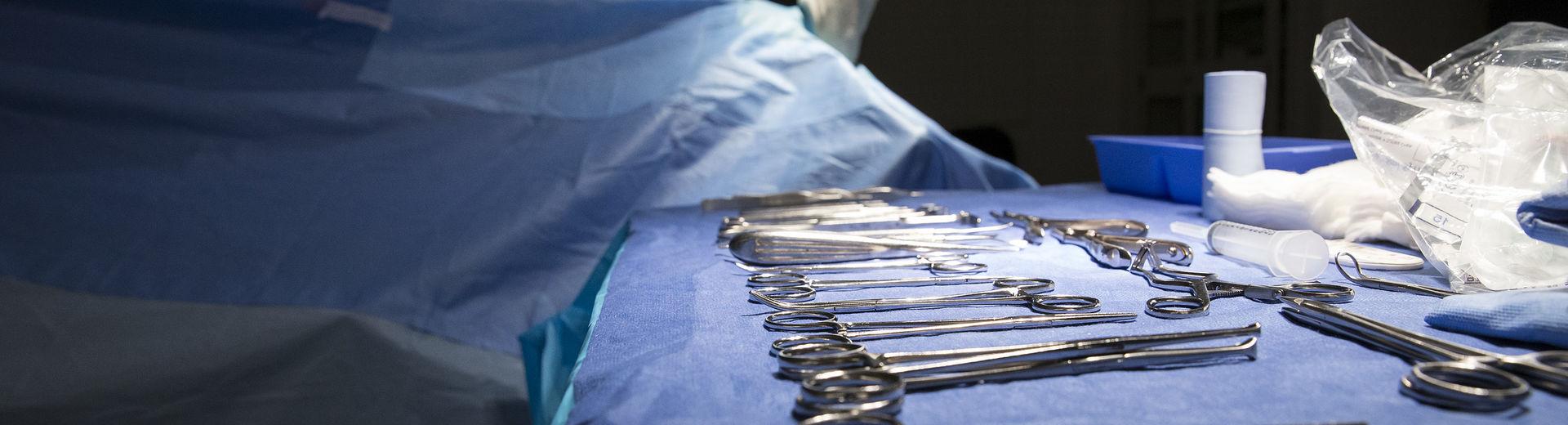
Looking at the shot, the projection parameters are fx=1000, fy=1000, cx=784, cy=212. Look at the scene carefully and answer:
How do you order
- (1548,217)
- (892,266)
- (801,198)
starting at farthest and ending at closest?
(801,198)
(892,266)
(1548,217)

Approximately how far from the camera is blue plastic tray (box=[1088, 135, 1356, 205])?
1.53 m

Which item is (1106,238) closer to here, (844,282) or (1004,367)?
(844,282)

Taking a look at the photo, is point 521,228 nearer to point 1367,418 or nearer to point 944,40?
point 1367,418

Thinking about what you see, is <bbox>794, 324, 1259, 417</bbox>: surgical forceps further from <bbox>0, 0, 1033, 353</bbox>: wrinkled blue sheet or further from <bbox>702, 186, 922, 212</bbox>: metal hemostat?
<bbox>0, 0, 1033, 353</bbox>: wrinkled blue sheet

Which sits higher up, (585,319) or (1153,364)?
(1153,364)

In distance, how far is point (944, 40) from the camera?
15.0 feet

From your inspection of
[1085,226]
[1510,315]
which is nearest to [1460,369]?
[1510,315]

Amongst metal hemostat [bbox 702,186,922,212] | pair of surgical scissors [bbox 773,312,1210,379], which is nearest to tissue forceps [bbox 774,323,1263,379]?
pair of surgical scissors [bbox 773,312,1210,379]

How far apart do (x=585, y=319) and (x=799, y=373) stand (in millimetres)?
574

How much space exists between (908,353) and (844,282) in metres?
0.31

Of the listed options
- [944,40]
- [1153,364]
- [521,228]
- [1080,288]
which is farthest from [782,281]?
[944,40]

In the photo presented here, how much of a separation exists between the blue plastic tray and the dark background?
7.61 feet

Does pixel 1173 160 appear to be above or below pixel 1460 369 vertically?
below

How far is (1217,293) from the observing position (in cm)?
89
